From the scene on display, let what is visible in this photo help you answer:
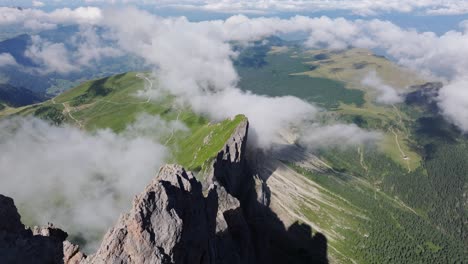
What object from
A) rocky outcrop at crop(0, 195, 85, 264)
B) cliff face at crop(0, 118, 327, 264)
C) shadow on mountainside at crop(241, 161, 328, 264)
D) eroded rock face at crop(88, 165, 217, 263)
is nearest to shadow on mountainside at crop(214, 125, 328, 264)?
shadow on mountainside at crop(241, 161, 328, 264)

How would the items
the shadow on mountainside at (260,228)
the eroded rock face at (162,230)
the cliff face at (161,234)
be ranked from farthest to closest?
the shadow on mountainside at (260,228), the eroded rock face at (162,230), the cliff face at (161,234)

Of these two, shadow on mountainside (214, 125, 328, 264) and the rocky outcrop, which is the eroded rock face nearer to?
the rocky outcrop

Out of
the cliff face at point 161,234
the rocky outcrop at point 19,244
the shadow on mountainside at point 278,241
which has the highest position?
the rocky outcrop at point 19,244

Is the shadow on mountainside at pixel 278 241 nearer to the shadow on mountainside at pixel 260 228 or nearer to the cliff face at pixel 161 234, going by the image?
the shadow on mountainside at pixel 260 228

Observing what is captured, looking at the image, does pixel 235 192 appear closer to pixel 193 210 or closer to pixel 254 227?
pixel 254 227

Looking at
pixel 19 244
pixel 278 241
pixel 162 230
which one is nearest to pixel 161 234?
pixel 162 230

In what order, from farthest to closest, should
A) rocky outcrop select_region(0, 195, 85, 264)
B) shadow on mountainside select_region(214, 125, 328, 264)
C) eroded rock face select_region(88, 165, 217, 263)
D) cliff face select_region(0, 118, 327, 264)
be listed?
shadow on mountainside select_region(214, 125, 328, 264) < eroded rock face select_region(88, 165, 217, 263) < cliff face select_region(0, 118, 327, 264) < rocky outcrop select_region(0, 195, 85, 264)

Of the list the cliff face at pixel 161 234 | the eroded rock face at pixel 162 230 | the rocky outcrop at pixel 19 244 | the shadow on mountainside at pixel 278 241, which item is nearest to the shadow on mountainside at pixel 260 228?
the shadow on mountainside at pixel 278 241

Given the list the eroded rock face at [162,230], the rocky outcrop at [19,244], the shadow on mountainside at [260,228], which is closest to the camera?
the rocky outcrop at [19,244]

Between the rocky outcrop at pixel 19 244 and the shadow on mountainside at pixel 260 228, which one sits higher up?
the rocky outcrop at pixel 19 244

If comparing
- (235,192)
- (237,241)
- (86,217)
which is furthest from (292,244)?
(86,217)

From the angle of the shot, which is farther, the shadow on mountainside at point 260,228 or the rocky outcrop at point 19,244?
the shadow on mountainside at point 260,228
